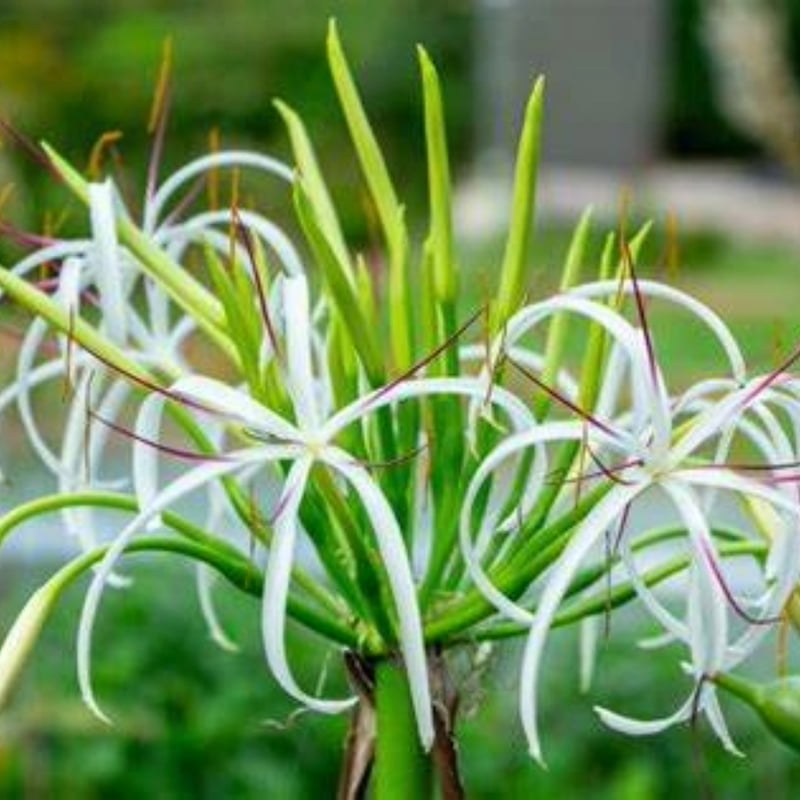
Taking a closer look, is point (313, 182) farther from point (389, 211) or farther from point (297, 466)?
point (297, 466)

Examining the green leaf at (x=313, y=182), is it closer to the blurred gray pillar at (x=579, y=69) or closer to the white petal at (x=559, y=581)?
the white petal at (x=559, y=581)

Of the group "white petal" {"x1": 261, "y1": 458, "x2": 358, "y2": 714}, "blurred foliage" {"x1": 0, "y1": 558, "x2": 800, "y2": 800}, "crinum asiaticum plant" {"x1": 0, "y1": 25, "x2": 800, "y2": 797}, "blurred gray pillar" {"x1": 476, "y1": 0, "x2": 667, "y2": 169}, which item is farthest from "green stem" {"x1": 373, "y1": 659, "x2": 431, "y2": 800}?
"blurred gray pillar" {"x1": 476, "y1": 0, "x2": 667, "y2": 169}

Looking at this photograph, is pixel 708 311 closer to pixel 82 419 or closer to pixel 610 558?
pixel 610 558

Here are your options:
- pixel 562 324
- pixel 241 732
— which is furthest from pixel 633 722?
pixel 241 732

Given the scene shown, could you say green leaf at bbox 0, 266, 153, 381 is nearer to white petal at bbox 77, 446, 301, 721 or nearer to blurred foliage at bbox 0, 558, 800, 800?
white petal at bbox 77, 446, 301, 721

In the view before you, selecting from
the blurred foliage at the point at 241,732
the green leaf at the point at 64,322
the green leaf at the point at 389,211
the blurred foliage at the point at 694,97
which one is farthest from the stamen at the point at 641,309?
the blurred foliage at the point at 694,97
